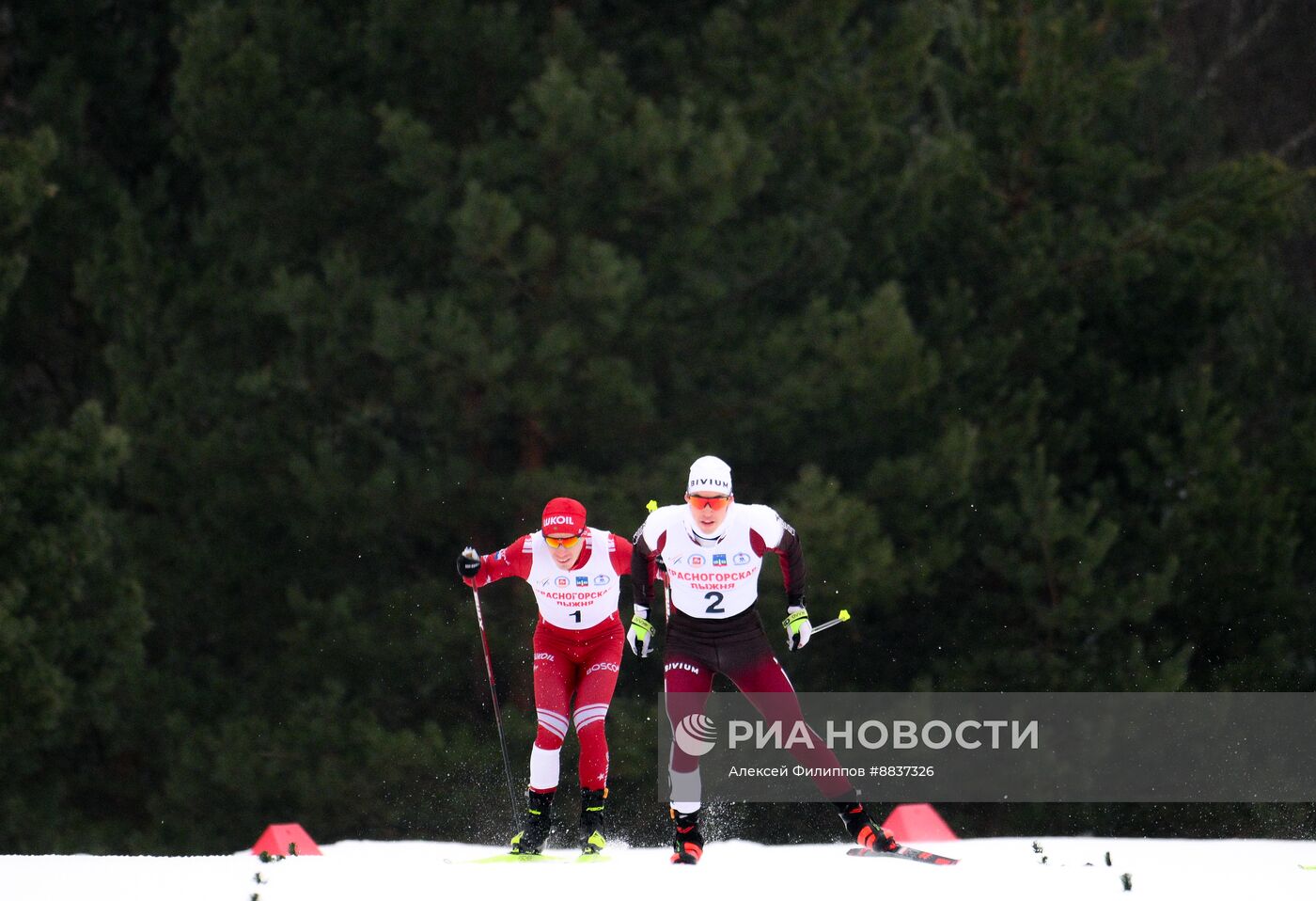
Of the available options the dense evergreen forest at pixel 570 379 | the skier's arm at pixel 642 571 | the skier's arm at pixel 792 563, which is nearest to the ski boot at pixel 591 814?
the skier's arm at pixel 642 571

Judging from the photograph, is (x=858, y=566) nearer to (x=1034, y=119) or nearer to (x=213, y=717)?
(x=1034, y=119)

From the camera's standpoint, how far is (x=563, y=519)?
767cm

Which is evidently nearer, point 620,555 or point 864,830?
point 864,830

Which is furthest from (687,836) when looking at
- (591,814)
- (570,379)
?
(570,379)

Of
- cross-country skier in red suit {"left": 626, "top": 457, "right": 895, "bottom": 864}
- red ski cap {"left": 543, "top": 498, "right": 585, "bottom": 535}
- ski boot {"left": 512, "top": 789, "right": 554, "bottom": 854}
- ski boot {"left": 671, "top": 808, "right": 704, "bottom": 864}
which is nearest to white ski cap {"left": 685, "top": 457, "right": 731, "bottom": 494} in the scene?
cross-country skier in red suit {"left": 626, "top": 457, "right": 895, "bottom": 864}

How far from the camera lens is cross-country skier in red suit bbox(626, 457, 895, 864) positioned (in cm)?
746

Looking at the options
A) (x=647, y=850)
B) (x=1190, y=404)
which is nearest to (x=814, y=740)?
(x=647, y=850)

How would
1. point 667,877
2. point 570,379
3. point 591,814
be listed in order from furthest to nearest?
1. point 570,379
2. point 591,814
3. point 667,877

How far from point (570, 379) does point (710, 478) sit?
779 centimetres

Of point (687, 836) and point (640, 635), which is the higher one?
point (640, 635)

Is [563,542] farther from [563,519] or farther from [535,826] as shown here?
[535,826]

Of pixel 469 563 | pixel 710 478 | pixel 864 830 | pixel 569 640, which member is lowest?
pixel 864 830

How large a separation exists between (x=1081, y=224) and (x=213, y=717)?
938 centimetres

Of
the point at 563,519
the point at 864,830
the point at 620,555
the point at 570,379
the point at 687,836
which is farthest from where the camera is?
the point at 570,379
